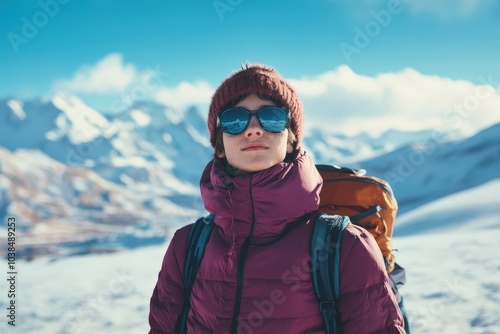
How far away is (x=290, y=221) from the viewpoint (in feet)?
6.71

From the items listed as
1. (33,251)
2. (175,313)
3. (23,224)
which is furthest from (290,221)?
(23,224)

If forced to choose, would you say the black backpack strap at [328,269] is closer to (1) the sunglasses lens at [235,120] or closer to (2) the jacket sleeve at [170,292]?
(1) the sunglasses lens at [235,120]

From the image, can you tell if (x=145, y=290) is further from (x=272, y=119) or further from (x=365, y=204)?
(x=272, y=119)

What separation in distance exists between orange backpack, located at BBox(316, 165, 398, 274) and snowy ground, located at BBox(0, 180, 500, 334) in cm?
198

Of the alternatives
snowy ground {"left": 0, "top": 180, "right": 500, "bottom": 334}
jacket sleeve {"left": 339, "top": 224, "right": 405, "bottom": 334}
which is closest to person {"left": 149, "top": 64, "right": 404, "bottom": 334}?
jacket sleeve {"left": 339, "top": 224, "right": 405, "bottom": 334}

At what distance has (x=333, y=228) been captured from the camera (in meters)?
1.95

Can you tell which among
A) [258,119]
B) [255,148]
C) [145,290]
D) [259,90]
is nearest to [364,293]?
[255,148]

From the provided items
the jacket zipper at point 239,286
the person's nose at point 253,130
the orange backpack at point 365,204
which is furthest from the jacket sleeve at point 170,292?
the orange backpack at point 365,204

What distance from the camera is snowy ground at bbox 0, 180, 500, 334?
4.26 meters

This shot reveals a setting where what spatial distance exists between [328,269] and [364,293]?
0.59 ft

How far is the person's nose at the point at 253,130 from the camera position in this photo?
6.86ft

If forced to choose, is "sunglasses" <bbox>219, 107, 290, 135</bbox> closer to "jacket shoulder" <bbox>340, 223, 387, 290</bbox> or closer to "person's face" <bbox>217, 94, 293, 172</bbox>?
"person's face" <bbox>217, 94, 293, 172</bbox>

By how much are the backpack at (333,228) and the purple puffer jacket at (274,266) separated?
4 cm

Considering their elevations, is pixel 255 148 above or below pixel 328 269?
above
